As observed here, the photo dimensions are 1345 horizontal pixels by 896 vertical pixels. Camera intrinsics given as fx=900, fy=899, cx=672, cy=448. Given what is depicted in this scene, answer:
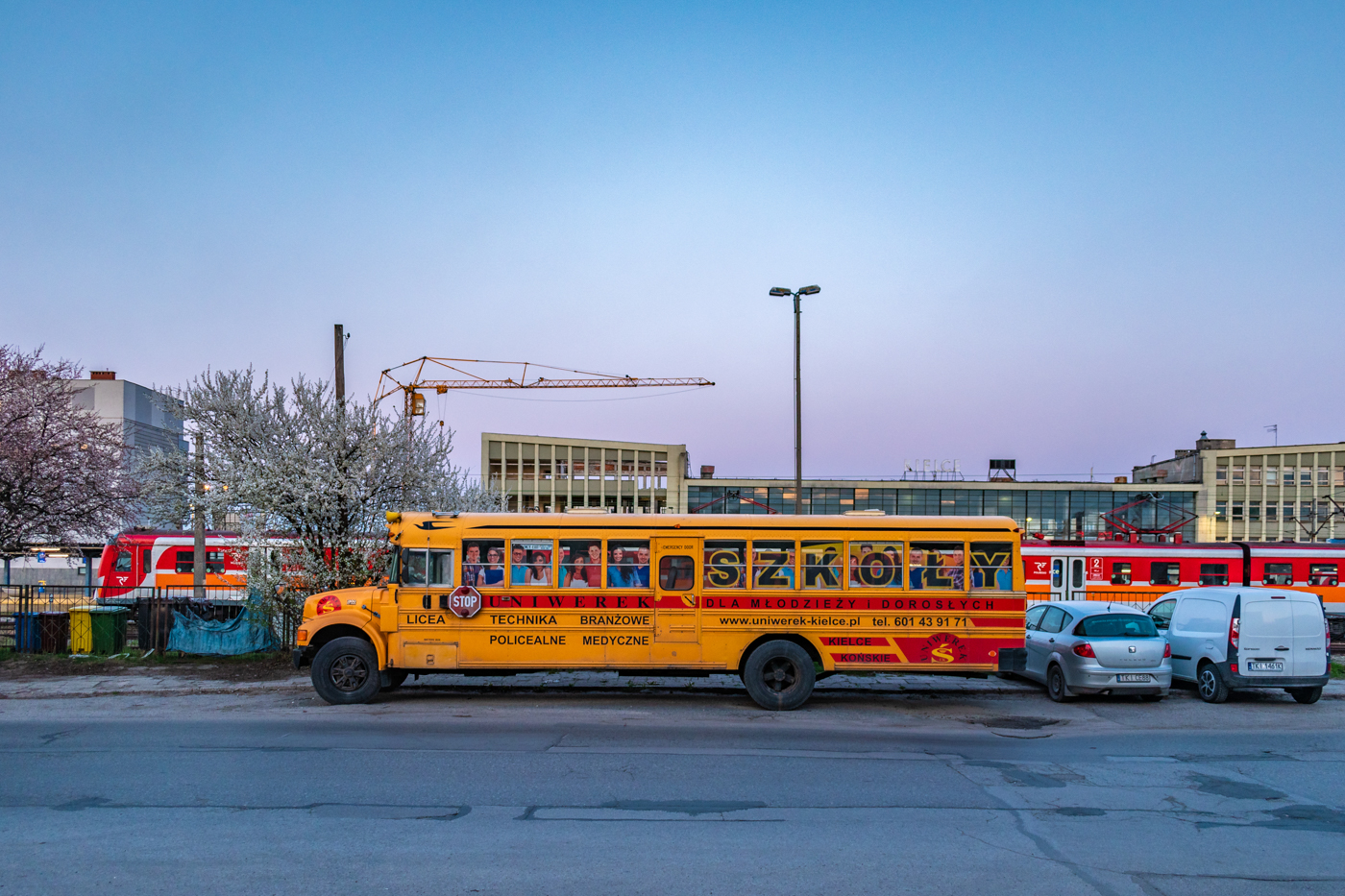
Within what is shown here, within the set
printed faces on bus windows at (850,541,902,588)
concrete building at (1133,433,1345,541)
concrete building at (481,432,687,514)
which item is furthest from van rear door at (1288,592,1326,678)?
concrete building at (1133,433,1345,541)

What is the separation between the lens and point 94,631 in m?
16.7

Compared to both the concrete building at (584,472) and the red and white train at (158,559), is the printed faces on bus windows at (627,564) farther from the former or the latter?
the concrete building at (584,472)

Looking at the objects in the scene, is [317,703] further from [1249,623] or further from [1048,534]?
[1048,534]

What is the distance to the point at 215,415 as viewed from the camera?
53.1 feet

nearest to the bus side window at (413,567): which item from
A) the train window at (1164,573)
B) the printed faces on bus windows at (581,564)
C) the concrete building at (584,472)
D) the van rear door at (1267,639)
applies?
the printed faces on bus windows at (581,564)

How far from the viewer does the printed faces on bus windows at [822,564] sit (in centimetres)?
1249

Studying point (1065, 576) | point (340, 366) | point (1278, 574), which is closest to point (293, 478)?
point (340, 366)

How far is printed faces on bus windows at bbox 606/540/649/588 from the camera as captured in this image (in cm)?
1251

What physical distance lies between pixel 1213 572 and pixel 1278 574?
2107mm

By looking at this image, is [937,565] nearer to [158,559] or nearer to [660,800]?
[660,800]

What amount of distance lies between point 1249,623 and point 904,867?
9.84m

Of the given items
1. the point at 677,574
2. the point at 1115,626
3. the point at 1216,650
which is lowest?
the point at 1216,650

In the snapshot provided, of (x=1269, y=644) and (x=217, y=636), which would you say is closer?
(x=1269, y=644)

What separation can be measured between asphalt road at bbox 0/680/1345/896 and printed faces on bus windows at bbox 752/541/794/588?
1.78m
